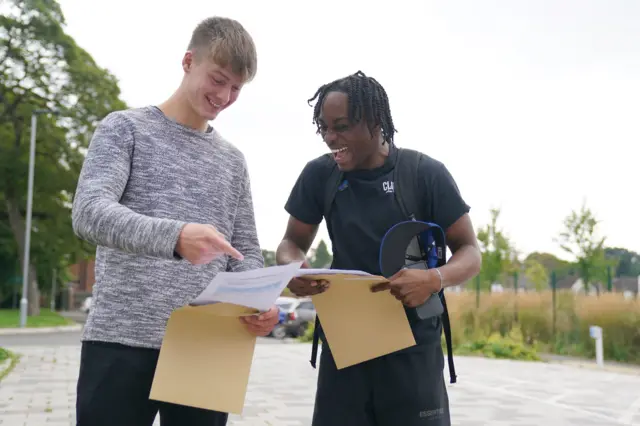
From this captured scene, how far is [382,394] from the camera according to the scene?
252 cm

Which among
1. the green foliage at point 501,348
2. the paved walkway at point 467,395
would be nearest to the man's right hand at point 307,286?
the paved walkway at point 467,395

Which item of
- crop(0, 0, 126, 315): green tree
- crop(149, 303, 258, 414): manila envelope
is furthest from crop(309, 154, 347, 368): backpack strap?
crop(0, 0, 126, 315): green tree

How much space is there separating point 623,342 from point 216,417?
15875mm

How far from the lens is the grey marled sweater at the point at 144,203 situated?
85.5 inches

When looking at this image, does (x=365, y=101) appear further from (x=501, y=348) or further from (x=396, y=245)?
(x=501, y=348)

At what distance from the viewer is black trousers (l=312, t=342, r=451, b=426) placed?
8.20ft

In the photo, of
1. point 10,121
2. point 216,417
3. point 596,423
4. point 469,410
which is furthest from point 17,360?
point 10,121

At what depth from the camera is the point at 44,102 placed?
3073 centimetres

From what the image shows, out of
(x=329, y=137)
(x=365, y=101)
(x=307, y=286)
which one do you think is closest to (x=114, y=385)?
(x=307, y=286)

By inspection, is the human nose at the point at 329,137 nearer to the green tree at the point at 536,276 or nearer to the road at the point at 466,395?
the road at the point at 466,395

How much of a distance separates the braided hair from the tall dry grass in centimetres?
1527

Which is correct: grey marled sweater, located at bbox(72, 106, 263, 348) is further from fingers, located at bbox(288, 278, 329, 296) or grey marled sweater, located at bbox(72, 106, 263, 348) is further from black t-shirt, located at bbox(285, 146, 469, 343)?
black t-shirt, located at bbox(285, 146, 469, 343)

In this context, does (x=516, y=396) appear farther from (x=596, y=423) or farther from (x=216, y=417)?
(x=216, y=417)

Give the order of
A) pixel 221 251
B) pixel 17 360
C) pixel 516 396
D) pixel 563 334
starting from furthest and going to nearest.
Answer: pixel 563 334 → pixel 17 360 → pixel 516 396 → pixel 221 251
